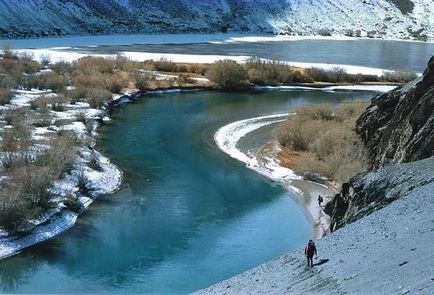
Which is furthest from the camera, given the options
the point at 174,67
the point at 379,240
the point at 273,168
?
the point at 174,67

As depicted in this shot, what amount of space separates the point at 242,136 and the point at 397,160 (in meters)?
16.8

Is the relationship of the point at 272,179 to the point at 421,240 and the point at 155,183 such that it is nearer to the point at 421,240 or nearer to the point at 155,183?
the point at 155,183

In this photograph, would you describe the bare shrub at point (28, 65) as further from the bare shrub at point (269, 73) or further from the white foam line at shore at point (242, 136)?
the white foam line at shore at point (242, 136)

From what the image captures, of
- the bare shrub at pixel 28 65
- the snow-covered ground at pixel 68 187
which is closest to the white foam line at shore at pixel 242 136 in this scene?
the snow-covered ground at pixel 68 187

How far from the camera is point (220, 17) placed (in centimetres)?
10469

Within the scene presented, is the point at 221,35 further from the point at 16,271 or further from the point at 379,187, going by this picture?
the point at 379,187

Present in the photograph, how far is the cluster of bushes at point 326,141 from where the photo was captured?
1188 inches

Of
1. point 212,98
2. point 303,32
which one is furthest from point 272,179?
point 303,32

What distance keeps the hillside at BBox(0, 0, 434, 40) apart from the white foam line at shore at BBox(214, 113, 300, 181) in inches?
1712

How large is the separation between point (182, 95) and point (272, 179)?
2436 centimetres

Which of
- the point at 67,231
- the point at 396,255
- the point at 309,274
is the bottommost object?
the point at 67,231

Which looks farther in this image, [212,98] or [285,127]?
[212,98]

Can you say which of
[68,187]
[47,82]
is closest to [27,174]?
[68,187]

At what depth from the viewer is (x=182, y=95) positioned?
53.4m
